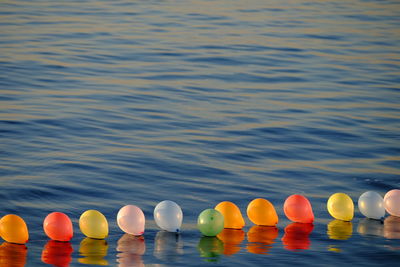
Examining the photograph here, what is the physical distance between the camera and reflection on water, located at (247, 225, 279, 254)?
9016mm

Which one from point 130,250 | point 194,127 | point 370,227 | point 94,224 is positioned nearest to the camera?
point 130,250

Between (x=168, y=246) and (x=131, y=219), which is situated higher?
(x=131, y=219)

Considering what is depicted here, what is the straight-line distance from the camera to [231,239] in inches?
369

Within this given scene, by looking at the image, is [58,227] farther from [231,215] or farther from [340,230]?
[340,230]

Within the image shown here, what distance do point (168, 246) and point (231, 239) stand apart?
871mm

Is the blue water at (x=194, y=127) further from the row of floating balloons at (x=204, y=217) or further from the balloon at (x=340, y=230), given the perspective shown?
the row of floating balloons at (x=204, y=217)

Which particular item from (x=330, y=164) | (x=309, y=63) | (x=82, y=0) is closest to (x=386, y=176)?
(x=330, y=164)

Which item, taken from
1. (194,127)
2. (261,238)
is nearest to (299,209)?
(261,238)

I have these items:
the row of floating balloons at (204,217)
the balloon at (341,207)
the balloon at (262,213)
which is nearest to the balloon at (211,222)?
the row of floating balloons at (204,217)

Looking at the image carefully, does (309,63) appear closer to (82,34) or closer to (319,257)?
(82,34)

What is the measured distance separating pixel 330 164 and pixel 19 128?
603cm

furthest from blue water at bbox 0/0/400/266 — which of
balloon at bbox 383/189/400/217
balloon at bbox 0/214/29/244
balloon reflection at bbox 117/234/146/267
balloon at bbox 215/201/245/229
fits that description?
balloon at bbox 383/189/400/217

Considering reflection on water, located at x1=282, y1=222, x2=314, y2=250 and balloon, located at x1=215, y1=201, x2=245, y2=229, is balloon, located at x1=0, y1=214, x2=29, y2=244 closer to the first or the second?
balloon, located at x1=215, y1=201, x2=245, y2=229

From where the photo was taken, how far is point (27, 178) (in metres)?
11.4
